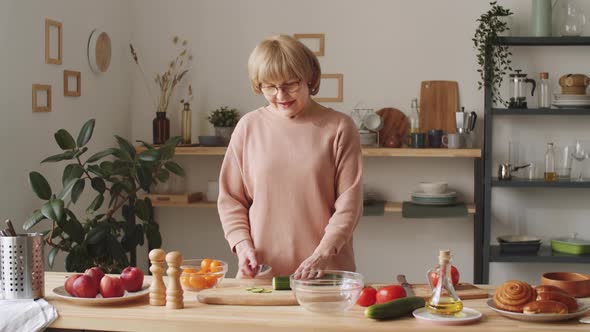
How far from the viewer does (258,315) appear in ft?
6.82

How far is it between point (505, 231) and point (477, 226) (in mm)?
200

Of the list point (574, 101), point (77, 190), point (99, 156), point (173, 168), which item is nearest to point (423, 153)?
point (574, 101)

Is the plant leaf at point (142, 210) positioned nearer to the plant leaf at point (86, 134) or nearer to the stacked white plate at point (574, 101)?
the plant leaf at point (86, 134)

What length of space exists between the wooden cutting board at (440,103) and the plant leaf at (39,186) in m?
2.21

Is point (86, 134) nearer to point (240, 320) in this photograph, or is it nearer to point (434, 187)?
point (434, 187)

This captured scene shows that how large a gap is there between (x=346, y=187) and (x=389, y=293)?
474 millimetres

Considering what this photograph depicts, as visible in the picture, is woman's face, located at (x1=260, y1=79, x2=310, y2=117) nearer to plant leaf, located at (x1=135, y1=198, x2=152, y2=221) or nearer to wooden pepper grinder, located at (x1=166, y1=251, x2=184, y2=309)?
wooden pepper grinder, located at (x1=166, y1=251, x2=184, y2=309)

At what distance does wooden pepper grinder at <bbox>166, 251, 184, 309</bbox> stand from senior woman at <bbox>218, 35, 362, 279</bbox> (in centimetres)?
33

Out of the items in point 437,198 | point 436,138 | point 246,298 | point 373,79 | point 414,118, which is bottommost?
point 246,298

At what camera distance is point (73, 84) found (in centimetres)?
442

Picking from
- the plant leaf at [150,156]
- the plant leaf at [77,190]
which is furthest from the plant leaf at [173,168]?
the plant leaf at [77,190]

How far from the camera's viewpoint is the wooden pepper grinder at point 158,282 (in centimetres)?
216

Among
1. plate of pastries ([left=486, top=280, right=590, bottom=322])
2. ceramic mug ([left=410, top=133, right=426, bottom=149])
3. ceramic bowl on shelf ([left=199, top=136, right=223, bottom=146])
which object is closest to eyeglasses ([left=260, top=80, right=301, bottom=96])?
plate of pastries ([left=486, top=280, right=590, bottom=322])

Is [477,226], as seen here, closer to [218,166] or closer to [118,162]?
[218,166]
